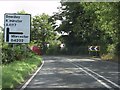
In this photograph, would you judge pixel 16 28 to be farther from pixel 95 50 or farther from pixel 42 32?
pixel 42 32

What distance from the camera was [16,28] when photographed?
464 inches

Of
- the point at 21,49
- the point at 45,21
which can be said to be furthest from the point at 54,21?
the point at 21,49

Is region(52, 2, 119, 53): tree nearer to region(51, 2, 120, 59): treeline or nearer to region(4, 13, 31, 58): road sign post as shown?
region(51, 2, 120, 59): treeline

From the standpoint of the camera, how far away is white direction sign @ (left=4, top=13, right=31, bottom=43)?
11664 mm

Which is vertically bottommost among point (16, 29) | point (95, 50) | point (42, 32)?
point (95, 50)

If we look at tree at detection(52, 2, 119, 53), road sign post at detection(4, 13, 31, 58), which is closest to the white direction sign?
road sign post at detection(4, 13, 31, 58)

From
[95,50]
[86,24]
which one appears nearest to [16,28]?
[95,50]

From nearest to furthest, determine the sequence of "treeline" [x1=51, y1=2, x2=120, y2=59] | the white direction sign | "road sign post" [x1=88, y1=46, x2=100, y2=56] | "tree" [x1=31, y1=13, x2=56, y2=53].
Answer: the white direction sign < "treeline" [x1=51, y1=2, x2=120, y2=59] < "road sign post" [x1=88, y1=46, x2=100, y2=56] < "tree" [x1=31, y1=13, x2=56, y2=53]

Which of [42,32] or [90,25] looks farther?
[42,32]

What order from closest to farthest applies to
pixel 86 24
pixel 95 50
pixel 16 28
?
Answer: pixel 16 28 < pixel 95 50 < pixel 86 24

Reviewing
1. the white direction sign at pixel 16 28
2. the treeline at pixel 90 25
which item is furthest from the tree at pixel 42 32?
the white direction sign at pixel 16 28

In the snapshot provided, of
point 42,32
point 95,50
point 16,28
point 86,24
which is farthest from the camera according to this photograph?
point 42,32

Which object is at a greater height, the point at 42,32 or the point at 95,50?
the point at 42,32

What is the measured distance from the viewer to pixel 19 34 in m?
11.7
